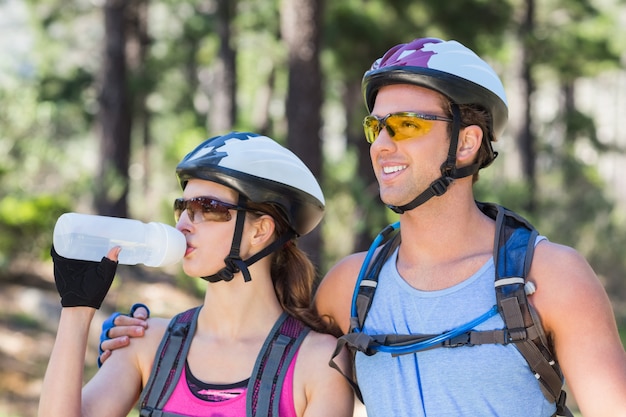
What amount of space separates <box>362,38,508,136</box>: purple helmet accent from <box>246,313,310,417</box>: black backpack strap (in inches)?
42.4

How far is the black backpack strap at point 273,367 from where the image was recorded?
11.0 feet

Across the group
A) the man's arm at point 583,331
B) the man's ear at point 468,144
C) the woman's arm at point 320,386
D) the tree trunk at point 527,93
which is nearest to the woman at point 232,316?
the woman's arm at point 320,386

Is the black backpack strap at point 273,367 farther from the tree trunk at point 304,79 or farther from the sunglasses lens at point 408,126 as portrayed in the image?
the tree trunk at point 304,79

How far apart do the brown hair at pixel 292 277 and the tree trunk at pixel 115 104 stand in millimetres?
13111

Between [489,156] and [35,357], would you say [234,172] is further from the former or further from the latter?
[35,357]

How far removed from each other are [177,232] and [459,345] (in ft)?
4.05

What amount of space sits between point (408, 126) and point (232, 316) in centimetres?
113

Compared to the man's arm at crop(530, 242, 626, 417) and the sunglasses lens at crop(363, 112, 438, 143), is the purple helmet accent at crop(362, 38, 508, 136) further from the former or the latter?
the man's arm at crop(530, 242, 626, 417)

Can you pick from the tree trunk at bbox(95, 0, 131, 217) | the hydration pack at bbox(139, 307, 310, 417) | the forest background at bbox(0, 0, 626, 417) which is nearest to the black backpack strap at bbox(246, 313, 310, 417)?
Answer: the hydration pack at bbox(139, 307, 310, 417)

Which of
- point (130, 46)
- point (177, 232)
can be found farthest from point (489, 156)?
point (130, 46)

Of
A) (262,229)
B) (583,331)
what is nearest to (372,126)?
(262,229)

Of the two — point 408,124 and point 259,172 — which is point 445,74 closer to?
point 408,124

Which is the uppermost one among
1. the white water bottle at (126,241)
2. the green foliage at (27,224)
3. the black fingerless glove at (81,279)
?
the white water bottle at (126,241)

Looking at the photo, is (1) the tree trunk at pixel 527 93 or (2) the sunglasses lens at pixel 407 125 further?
(1) the tree trunk at pixel 527 93
